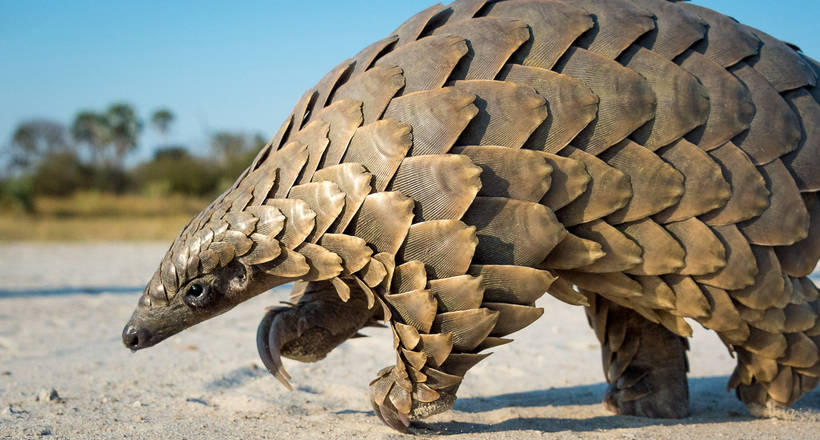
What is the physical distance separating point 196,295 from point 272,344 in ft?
1.78

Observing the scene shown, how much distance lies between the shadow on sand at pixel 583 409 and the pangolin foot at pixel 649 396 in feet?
0.17

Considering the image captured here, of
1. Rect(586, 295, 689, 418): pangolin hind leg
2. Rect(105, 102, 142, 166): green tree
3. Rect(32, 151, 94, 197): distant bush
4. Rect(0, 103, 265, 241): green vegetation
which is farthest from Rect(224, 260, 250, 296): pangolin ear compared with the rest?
Rect(105, 102, 142, 166): green tree

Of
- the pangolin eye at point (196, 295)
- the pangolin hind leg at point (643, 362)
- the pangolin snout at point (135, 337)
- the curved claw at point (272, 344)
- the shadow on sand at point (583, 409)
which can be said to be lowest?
the shadow on sand at point (583, 409)

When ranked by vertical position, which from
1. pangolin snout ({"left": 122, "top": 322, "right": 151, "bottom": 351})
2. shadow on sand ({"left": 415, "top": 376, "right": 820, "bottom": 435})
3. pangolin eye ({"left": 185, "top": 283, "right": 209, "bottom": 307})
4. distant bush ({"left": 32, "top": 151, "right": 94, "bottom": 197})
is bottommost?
shadow on sand ({"left": 415, "top": 376, "right": 820, "bottom": 435})

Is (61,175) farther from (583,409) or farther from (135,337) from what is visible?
(583,409)

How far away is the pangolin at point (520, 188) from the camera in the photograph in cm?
266

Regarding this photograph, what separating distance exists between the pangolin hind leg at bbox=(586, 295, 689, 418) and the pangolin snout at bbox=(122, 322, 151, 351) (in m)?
2.21

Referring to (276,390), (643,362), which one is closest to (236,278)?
(276,390)

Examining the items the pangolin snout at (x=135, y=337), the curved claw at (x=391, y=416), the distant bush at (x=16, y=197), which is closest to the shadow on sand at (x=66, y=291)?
the pangolin snout at (x=135, y=337)

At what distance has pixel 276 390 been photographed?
413 centimetres

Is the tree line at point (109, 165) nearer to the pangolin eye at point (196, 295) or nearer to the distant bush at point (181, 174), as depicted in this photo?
the distant bush at point (181, 174)

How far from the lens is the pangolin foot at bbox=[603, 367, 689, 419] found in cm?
373

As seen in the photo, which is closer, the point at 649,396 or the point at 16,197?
the point at 649,396

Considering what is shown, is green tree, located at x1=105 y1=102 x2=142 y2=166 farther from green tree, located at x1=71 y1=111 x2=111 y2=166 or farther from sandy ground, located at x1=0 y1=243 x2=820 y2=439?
sandy ground, located at x1=0 y1=243 x2=820 y2=439
